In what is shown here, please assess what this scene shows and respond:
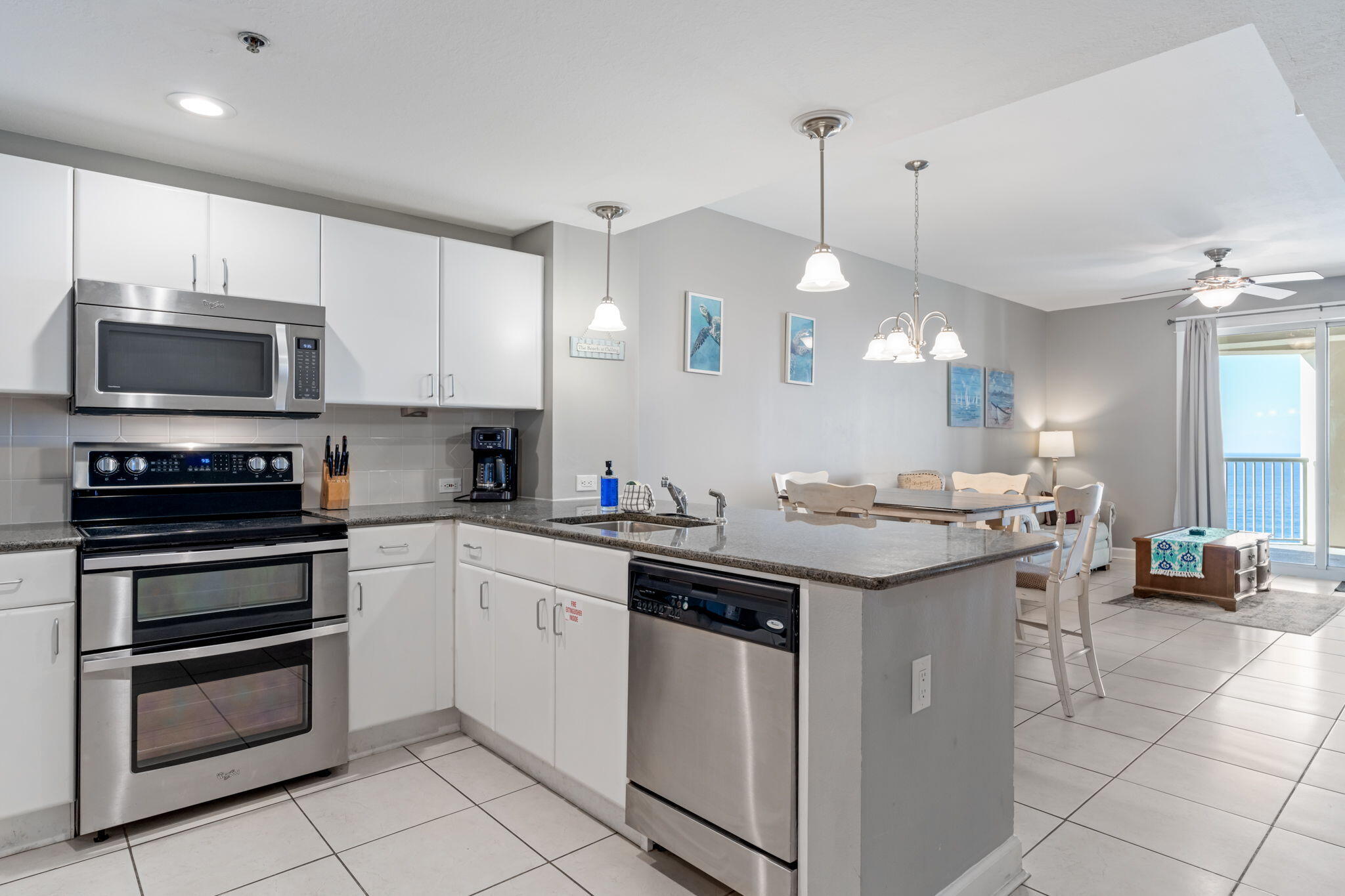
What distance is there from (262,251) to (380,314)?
49cm

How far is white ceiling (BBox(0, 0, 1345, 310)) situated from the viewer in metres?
1.87

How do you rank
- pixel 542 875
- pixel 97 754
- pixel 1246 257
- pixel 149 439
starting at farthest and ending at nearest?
1. pixel 1246 257
2. pixel 149 439
3. pixel 97 754
4. pixel 542 875

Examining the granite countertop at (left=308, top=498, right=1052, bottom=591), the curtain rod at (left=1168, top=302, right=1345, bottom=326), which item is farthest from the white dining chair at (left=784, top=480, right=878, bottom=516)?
the curtain rod at (left=1168, top=302, right=1345, bottom=326)

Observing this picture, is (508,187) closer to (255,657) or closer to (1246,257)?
(255,657)

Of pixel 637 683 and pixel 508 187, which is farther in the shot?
pixel 508 187

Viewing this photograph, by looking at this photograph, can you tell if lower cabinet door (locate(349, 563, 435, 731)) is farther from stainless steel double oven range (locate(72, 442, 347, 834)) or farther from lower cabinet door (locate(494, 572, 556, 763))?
lower cabinet door (locate(494, 572, 556, 763))

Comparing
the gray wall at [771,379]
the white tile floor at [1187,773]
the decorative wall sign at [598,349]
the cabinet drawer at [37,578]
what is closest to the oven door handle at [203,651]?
the cabinet drawer at [37,578]

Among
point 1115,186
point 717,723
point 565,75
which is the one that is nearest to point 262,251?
→ point 565,75

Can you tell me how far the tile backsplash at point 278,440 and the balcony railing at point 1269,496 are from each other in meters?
7.18

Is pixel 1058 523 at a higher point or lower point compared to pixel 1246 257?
lower

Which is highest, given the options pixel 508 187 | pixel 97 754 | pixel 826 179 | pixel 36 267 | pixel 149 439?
pixel 826 179

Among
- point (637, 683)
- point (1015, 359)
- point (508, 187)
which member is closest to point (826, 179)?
point (508, 187)

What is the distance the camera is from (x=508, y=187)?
315 cm

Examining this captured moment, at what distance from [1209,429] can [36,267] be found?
848 cm
